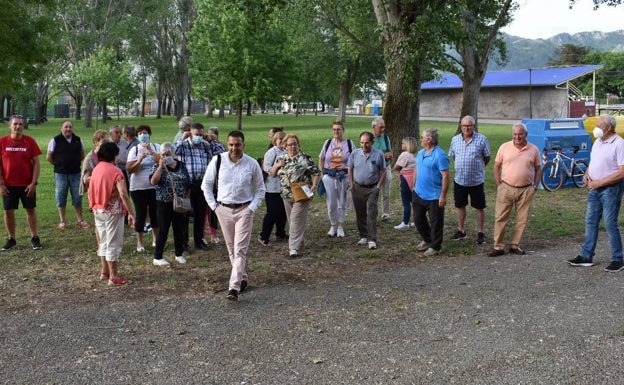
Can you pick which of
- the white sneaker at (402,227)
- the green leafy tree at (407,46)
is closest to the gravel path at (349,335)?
the white sneaker at (402,227)

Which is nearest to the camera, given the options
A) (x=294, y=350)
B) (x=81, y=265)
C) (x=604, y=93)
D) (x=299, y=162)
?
(x=294, y=350)

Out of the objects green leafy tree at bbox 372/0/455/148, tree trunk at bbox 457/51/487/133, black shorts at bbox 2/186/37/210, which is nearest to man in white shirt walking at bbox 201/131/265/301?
black shorts at bbox 2/186/37/210

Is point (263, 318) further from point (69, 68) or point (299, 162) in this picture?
point (69, 68)

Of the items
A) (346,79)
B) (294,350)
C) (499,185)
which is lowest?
(294,350)

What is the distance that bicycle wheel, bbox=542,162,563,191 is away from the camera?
14602 millimetres

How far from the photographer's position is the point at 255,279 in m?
7.55

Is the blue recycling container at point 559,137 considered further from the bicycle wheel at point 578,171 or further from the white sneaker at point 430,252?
the white sneaker at point 430,252

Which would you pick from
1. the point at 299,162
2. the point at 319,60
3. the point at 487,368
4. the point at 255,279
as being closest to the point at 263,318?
the point at 255,279

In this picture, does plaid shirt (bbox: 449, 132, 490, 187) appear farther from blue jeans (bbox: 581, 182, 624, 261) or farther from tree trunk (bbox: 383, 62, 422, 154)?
tree trunk (bbox: 383, 62, 422, 154)

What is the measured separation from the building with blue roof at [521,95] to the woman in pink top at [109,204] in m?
50.4

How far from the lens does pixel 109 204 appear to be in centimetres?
727

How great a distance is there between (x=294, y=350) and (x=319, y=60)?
154 ft

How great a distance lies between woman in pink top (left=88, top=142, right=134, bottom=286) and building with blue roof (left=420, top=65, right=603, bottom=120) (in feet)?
165

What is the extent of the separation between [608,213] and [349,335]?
149 inches
